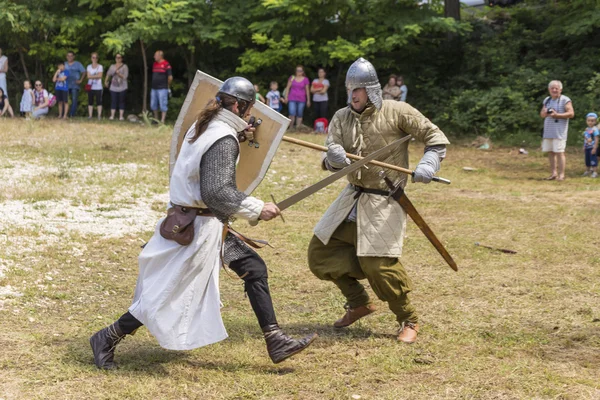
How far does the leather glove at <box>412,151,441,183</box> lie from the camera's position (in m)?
4.86

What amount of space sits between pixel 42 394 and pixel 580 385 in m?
2.88

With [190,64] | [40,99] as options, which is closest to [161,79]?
[40,99]

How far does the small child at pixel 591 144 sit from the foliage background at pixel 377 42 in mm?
3448

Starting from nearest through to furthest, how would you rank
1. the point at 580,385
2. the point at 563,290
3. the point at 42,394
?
the point at 42,394 → the point at 580,385 → the point at 563,290

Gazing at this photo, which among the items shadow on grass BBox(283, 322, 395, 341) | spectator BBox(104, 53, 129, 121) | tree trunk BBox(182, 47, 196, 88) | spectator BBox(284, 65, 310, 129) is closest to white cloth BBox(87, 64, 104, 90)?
spectator BBox(104, 53, 129, 121)

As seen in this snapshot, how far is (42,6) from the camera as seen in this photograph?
18828mm

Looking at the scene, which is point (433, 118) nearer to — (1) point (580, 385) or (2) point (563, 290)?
(2) point (563, 290)

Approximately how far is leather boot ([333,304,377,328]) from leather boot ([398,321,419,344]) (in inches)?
10.5

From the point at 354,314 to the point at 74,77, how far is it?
14.0m

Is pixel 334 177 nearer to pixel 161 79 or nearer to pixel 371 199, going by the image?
pixel 371 199

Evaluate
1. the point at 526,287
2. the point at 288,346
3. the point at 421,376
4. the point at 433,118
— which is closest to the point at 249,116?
the point at 288,346

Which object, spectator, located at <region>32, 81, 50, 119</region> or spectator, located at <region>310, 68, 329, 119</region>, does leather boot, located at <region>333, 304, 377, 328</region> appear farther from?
spectator, located at <region>32, 81, 50, 119</region>

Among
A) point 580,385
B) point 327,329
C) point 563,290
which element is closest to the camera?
point 580,385

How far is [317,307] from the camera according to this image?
238 inches
